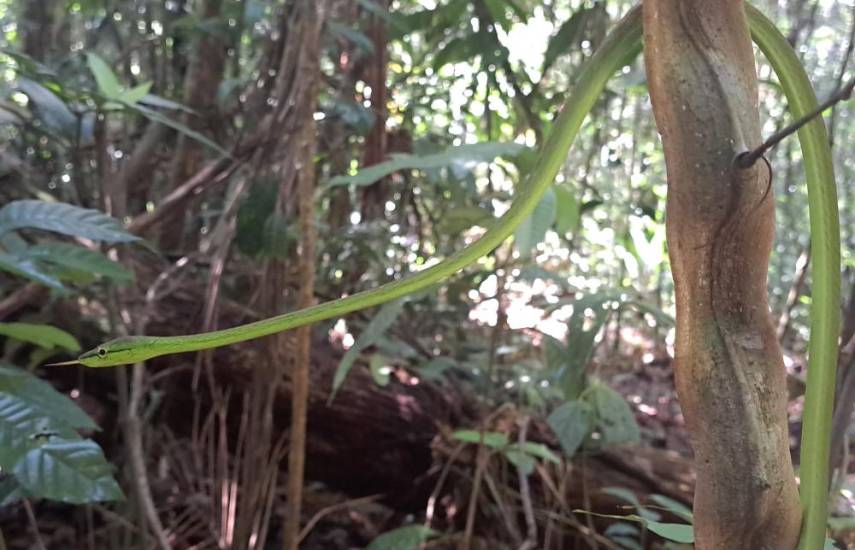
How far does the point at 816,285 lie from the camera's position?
487 millimetres

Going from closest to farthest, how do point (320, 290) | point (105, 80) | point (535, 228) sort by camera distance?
point (535, 228), point (105, 80), point (320, 290)

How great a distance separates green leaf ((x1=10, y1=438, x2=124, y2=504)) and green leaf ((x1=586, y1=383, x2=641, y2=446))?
2.63 feet

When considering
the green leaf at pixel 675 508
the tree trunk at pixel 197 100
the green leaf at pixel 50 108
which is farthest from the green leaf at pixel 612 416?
the tree trunk at pixel 197 100

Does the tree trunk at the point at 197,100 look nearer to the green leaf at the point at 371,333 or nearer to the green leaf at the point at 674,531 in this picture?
the green leaf at the point at 371,333

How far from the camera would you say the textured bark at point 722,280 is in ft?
1.39

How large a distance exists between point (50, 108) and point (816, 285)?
3.56 ft

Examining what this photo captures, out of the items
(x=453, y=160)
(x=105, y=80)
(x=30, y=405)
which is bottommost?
(x=30, y=405)

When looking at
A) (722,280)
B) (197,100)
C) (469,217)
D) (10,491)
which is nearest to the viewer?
(722,280)

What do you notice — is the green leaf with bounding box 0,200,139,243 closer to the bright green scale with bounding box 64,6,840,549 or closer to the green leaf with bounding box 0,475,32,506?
the green leaf with bounding box 0,475,32,506

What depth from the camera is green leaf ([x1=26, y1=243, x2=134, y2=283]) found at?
951 millimetres

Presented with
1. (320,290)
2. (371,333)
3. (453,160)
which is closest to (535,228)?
(453,160)

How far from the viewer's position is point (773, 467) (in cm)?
43

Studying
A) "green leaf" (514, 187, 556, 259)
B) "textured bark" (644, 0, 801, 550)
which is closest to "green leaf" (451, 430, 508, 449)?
"green leaf" (514, 187, 556, 259)

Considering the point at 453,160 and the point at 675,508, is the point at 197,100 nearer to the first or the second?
the point at 453,160
